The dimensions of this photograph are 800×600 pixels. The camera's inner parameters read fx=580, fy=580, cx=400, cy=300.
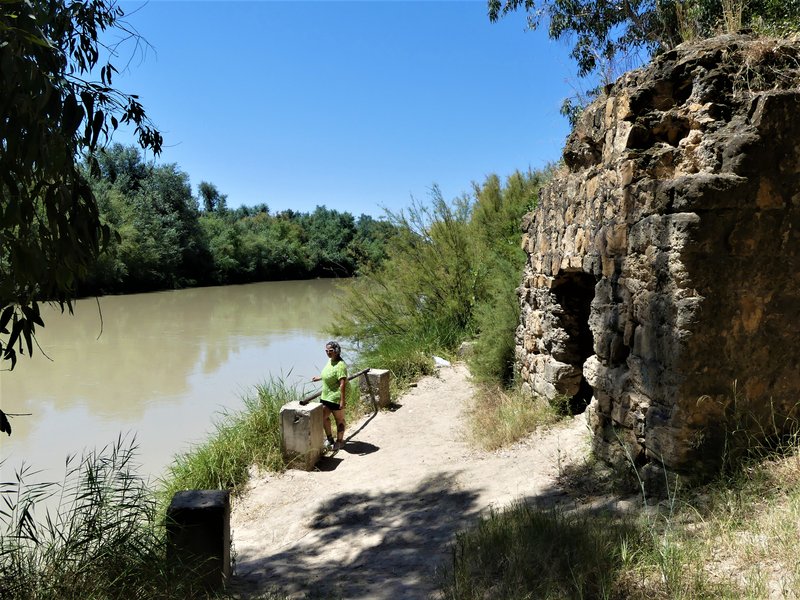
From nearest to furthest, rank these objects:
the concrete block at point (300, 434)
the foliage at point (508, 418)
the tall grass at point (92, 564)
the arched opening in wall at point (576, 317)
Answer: the tall grass at point (92, 564), the foliage at point (508, 418), the arched opening in wall at point (576, 317), the concrete block at point (300, 434)

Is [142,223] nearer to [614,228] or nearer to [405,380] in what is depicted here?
[405,380]

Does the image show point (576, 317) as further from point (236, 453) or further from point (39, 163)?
point (39, 163)

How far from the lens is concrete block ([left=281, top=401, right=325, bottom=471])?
22.4ft

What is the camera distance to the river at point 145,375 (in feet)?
31.7

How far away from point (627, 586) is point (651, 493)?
143cm

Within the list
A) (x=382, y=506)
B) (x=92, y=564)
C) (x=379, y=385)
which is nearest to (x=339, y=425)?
(x=379, y=385)

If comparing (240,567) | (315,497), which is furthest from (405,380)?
(240,567)

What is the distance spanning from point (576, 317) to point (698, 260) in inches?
109

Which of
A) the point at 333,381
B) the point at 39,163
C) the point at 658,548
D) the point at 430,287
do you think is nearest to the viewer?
the point at 39,163

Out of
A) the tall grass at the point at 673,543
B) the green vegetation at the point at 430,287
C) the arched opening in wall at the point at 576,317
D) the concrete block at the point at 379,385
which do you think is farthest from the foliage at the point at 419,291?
the tall grass at the point at 673,543

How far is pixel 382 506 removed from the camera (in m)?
5.54

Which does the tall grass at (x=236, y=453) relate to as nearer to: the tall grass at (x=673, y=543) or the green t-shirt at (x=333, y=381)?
the green t-shirt at (x=333, y=381)

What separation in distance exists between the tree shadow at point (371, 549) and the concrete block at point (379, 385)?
3042 mm

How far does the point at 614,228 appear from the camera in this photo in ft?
15.2
